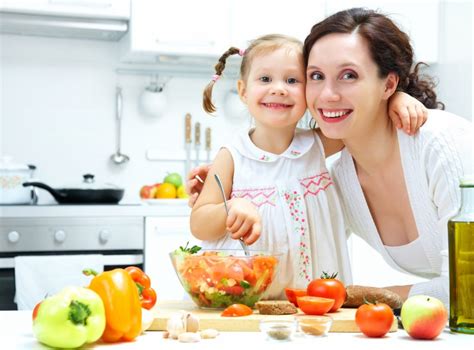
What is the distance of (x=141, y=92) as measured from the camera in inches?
142

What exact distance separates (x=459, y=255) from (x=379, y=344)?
0.20m

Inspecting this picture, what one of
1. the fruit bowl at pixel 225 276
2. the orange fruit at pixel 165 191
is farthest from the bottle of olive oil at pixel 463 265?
the orange fruit at pixel 165 191

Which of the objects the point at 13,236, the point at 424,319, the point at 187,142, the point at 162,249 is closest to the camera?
the point at 424,319

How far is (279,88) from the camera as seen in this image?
179cm

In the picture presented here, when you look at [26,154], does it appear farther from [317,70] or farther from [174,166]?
[317,70]

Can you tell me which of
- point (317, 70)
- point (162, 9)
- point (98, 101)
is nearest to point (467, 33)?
point (162, 9)

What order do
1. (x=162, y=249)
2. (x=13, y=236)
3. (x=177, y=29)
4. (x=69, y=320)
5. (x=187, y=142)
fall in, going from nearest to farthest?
(x=69, y=320) < (x=13, y=236) < (x=162, y=249) < (x=177, y=29) < (x=187, y=142)

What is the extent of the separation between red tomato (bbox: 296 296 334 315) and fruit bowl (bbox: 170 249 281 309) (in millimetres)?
101

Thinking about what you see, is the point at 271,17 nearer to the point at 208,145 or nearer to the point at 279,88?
the point at 208,145

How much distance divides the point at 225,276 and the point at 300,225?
56cm

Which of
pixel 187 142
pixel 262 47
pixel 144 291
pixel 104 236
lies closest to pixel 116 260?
pixel 104 236

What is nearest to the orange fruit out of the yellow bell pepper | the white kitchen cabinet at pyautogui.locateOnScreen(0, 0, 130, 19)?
the white kitchen cabinet at pyautogui.locateOnScreen(0, 0, 130, 19)

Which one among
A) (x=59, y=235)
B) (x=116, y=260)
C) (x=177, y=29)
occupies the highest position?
(x=177, y=29)

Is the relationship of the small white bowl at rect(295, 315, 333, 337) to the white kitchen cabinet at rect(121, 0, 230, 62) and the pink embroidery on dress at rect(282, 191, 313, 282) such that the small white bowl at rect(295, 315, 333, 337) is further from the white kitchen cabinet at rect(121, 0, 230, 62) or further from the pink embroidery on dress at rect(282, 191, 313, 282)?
the white kitchen cabinet at rect(121, 0, 230, 62)
